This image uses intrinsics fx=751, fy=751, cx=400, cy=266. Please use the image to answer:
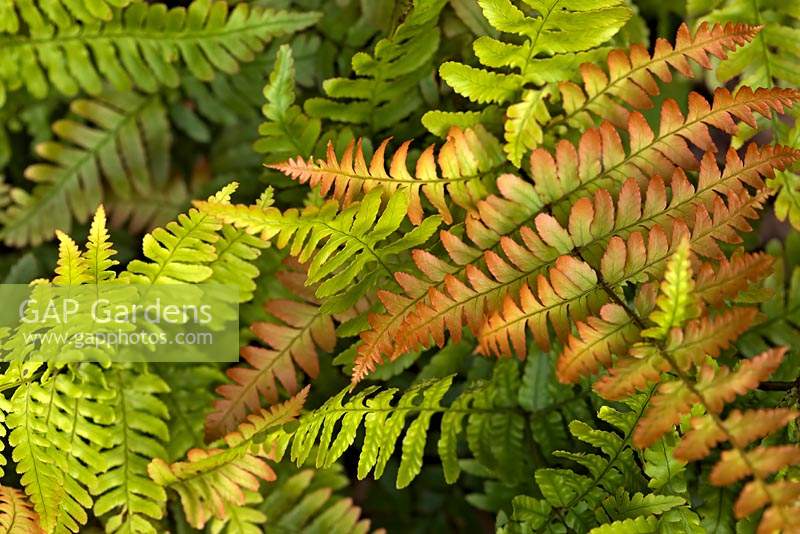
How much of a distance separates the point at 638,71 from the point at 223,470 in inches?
49.7

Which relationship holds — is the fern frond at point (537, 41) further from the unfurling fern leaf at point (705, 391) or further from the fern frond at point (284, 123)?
the unfurling fern leaf at point (705, 391)

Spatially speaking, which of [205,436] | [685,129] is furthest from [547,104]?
[205,436]

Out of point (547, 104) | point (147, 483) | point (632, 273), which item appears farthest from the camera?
point (547, 104)

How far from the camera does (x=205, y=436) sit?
69.4 inches

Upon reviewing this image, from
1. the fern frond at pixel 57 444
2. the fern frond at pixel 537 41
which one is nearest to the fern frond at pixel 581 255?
the fern frond at pixel 537 41

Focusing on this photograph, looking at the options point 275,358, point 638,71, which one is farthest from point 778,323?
point 275,358

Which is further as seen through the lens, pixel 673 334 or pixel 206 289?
pixel 206 289

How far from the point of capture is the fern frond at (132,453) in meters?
1.69

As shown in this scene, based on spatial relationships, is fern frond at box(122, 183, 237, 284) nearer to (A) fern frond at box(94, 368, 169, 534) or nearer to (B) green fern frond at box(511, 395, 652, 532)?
(A) fern frond at box(94, 368, 169, 534)

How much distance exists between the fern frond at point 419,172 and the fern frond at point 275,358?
32 cm

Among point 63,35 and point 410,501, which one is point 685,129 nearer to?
point 410,501

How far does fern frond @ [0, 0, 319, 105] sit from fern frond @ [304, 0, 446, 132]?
0.29 m

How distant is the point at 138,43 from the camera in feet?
6.87

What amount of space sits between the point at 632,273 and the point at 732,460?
0.44m
